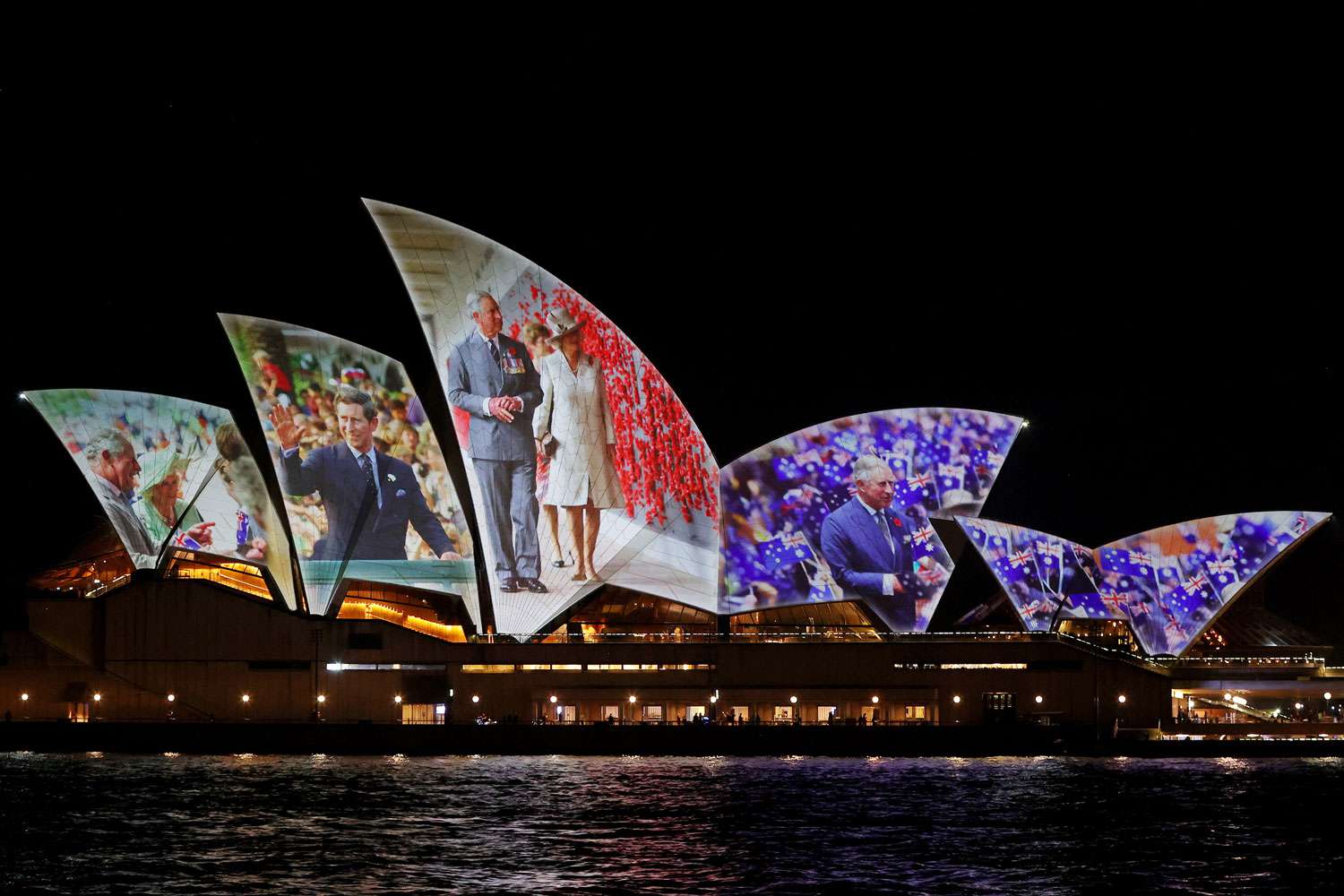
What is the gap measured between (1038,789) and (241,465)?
34044 millimetres

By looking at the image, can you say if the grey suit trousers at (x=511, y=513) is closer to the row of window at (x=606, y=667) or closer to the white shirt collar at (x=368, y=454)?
the row of window at (x=606, y=667)

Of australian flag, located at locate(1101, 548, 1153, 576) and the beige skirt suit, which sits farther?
australian flag, located at locate(1101, 548, 1153, 576)

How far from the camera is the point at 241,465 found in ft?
216

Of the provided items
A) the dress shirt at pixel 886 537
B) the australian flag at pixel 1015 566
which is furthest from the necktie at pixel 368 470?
the australian flag at pixel 1015 566

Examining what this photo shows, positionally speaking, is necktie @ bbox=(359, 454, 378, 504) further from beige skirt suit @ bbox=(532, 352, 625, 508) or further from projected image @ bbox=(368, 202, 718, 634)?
beige skirt suit @ bbox=(532, 352, 625, 508)

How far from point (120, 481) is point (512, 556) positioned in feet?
51.7

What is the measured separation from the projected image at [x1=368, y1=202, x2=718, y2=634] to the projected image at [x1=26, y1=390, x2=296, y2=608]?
9147 millimetres

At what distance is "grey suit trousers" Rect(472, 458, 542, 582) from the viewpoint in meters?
64.2

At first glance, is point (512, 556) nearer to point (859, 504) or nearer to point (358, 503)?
point (358, 503)


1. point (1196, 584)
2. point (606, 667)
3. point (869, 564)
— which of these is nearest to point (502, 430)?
point (606, 667)

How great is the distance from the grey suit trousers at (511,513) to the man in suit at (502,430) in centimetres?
3

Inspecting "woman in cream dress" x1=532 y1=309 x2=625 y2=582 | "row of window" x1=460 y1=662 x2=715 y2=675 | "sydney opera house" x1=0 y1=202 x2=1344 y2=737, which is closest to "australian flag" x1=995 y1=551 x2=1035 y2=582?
"sydney opera house" x1=0 y1=202 x2=1344 y2=737

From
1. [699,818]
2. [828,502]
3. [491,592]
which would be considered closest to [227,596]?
[491,592]

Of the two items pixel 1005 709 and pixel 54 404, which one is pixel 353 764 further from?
pixel 1005 709
